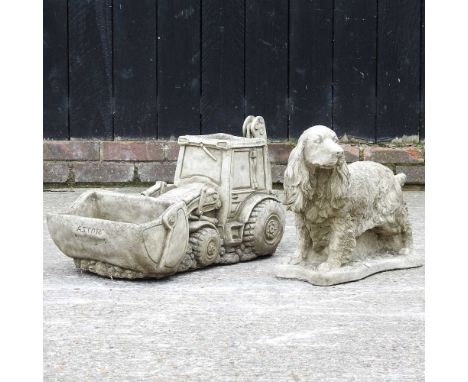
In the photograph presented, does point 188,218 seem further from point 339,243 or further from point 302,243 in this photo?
point 339,243

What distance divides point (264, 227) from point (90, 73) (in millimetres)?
2741

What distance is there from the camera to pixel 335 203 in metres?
4.76

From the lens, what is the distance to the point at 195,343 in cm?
391

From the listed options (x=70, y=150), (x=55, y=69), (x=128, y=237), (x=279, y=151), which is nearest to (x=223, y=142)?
(x=128, y=237)

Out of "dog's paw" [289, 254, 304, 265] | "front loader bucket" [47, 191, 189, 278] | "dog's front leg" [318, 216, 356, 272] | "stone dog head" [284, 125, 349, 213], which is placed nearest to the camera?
"stone dog head" [284, 125, 349, 213]

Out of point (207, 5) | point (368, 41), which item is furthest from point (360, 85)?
point (207, 5)

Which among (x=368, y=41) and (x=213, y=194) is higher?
(x=368, y=41)

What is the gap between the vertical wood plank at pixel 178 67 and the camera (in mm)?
7465

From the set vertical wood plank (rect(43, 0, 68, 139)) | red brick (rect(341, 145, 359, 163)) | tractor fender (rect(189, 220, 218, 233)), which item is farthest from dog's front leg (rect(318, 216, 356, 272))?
vertical wood plank (rect(43, 0, 68, 139))

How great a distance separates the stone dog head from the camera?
4562 millimetres

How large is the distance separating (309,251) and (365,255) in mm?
330

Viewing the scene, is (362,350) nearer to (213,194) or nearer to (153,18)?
(213,194)

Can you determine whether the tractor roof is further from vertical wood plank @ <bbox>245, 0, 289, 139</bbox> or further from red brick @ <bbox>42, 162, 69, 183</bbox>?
red brick @ <bbox>42, 162, 69, 183</bbox>

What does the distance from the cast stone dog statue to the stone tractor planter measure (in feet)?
1.48
